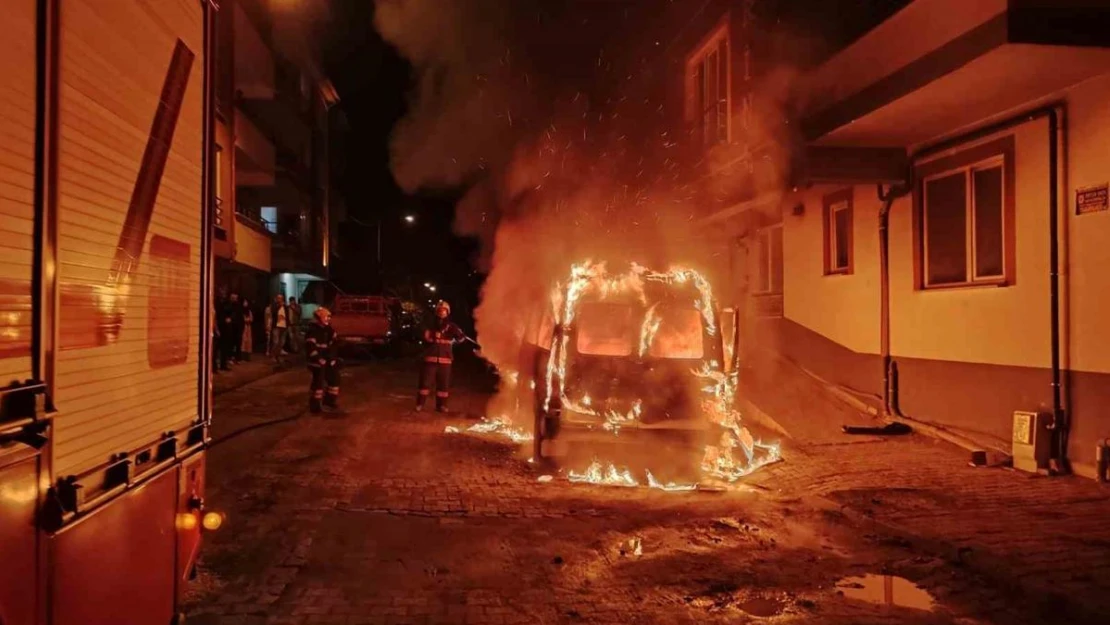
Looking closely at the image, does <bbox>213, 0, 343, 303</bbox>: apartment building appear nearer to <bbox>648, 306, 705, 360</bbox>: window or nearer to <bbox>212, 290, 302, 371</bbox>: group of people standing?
<bbox>212, 290, 302, 371</bbox>: group of people standing

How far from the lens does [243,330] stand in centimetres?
1998

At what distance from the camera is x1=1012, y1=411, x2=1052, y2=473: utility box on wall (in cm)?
784

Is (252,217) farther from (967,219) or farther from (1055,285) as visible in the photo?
(1055,285)

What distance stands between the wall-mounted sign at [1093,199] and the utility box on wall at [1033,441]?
6.53ft

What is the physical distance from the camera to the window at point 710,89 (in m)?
14.3

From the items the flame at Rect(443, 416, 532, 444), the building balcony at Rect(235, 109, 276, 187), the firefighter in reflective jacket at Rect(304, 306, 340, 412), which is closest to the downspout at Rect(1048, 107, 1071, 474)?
the flame at Rect(443, 416, 532, 444)

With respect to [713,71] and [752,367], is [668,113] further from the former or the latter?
[752,367]

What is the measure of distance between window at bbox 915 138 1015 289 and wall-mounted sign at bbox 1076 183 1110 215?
0.86 m

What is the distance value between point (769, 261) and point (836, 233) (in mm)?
2528

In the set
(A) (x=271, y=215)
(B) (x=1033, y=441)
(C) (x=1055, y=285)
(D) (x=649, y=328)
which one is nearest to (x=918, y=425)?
(B) (x=1033, y=441)

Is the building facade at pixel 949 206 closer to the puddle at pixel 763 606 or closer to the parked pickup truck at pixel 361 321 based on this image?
the puddle at pixel 763 606

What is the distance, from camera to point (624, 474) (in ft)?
26.7

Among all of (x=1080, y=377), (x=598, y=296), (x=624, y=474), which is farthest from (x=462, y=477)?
(x=1080, y=377)

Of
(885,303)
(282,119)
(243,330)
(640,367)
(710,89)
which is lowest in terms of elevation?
(640,367)
